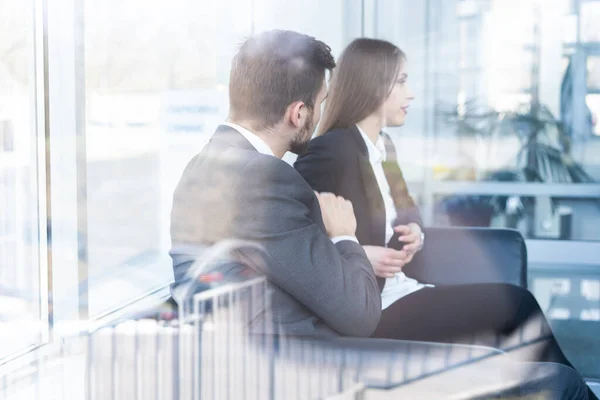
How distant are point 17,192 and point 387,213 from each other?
914 mm

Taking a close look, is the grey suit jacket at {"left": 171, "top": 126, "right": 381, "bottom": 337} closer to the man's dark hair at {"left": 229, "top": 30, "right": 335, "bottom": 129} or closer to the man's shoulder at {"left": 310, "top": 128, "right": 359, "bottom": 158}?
the man's dark hair at {"left": 229, "top": 30, "right": 335, "bottom": 129}

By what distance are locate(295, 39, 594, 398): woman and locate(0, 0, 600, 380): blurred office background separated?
14cm

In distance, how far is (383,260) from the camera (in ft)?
5.67

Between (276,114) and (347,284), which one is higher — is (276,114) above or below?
above

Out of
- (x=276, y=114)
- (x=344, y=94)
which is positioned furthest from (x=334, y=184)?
(x=276, y=114)

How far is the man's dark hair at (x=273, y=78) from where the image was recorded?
1213 mm

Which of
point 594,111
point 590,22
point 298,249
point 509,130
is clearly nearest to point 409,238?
point 298,249

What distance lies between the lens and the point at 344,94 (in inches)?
73.4

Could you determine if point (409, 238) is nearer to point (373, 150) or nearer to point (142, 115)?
point (373, 150)

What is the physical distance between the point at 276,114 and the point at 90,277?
744 mm

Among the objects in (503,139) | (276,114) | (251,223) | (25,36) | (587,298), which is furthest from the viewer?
(503,139)

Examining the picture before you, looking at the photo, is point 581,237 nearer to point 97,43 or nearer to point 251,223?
point 97,43

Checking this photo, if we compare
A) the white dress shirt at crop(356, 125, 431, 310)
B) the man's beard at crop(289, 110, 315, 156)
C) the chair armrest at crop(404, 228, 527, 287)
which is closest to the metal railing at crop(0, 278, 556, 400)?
the man's beard at crop(289, 110, 315, 156)

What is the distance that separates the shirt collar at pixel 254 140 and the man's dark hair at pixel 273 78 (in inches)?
0.9
